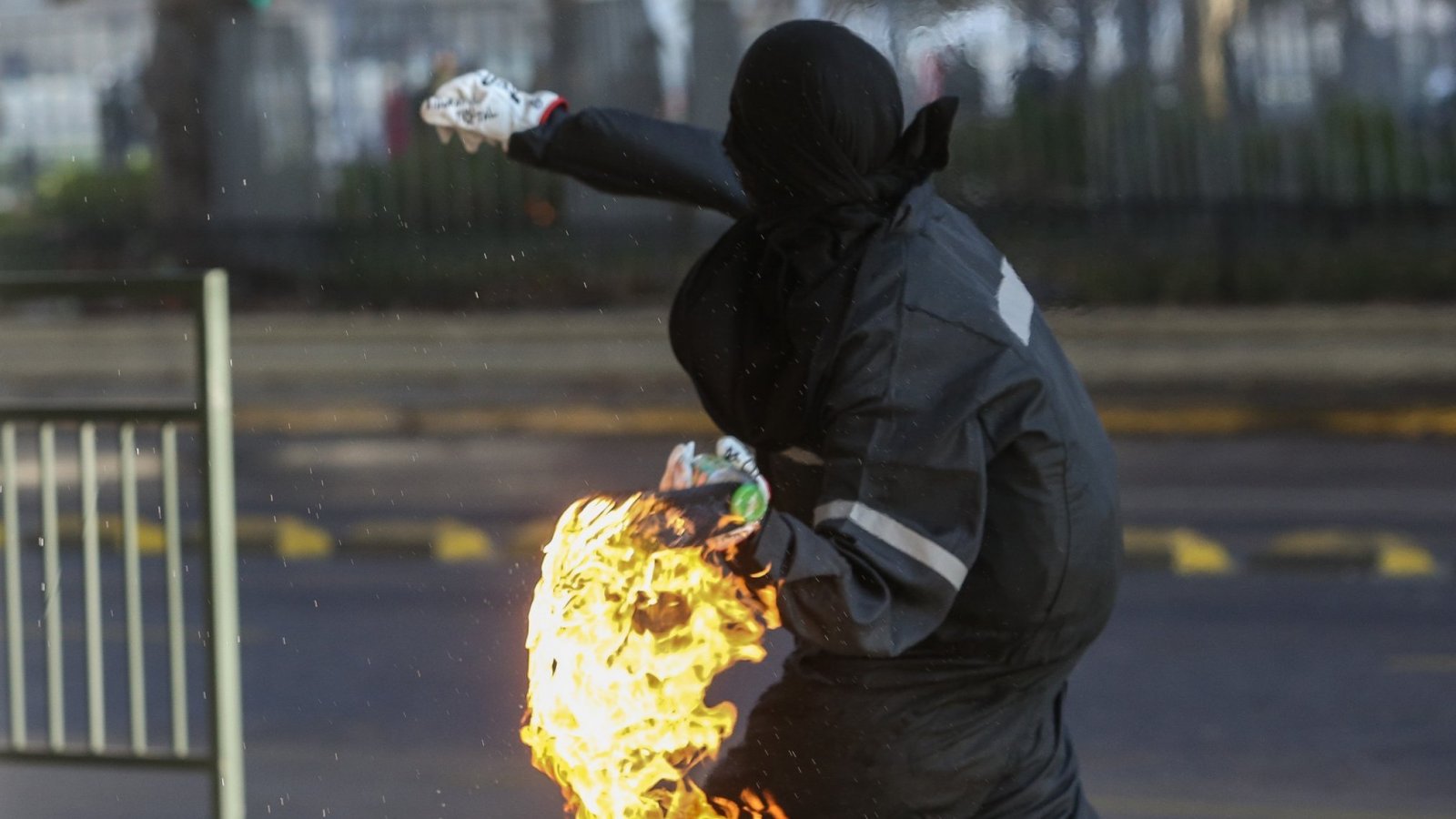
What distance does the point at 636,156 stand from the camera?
307 centimetres

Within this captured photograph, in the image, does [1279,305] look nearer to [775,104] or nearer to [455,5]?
[455,5]

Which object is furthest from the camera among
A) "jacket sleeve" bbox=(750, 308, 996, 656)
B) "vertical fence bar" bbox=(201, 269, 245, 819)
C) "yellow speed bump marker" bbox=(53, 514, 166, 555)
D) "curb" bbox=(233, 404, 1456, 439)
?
"curb" bbox=(233, 404, 1456, 439)

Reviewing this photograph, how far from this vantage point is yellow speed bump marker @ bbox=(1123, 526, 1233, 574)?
28.3ft

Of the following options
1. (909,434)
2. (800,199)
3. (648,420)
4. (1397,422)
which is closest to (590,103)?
(648,420)

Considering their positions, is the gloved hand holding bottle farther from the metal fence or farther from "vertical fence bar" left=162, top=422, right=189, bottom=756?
the metal fence

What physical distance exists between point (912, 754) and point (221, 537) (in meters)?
2.04

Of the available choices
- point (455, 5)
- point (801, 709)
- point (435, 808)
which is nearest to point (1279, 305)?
point (455, 5)

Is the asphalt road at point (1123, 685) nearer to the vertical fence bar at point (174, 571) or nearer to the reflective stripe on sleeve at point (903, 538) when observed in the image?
the vertical fence bar at point (174, 571)

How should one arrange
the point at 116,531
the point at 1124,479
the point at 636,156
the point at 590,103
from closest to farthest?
the point at 636,156 < the point at 116,531 < the point at 1124,479 < the point at 590,103

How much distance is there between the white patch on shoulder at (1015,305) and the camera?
236 centimetres

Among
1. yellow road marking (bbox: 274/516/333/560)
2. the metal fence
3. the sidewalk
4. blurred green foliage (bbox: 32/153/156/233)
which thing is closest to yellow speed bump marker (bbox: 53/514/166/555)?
yellow road marking (bbox: 274/516/333/560)

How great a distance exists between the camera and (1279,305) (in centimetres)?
1458

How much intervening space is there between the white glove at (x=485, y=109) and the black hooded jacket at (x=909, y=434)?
707 mm

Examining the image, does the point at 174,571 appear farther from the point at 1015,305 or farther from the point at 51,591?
the point at 1015,305
